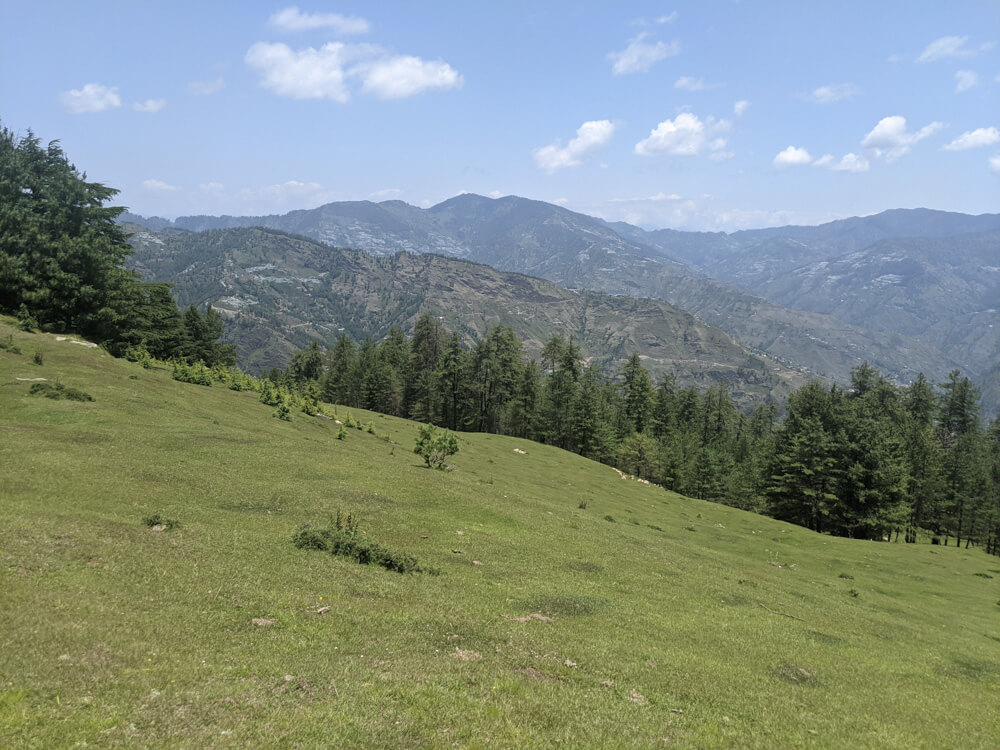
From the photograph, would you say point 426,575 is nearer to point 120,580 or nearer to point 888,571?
point 120,580

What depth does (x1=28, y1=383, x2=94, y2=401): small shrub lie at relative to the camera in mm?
34156

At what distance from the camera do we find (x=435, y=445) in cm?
4462

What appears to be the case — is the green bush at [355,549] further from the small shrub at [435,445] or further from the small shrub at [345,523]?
the small shrub at [435,445]

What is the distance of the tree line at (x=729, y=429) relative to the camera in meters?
76.7

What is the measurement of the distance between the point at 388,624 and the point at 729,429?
471 feet

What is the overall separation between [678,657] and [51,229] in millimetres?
81403

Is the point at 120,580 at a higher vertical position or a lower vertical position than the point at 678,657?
higher

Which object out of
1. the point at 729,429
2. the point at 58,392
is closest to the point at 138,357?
the point at 58,392

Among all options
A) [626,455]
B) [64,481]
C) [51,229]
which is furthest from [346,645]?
[626,455]

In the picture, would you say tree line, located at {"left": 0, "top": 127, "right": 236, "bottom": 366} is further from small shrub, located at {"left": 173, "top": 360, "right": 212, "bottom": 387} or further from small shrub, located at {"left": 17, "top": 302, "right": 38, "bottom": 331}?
small shrub, located at {"left": 173, "top": 360, "right": 212, "bottom": 387}

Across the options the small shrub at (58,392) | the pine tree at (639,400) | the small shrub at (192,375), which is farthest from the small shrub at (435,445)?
the pine tree at (639,400)

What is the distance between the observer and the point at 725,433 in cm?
13712

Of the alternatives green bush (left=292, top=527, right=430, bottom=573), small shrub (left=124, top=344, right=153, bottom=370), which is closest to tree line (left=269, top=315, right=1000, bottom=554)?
small shrub (left=124, top=344, right=153, bottom=370)

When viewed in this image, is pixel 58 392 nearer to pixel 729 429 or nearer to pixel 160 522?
pixel 160 522
